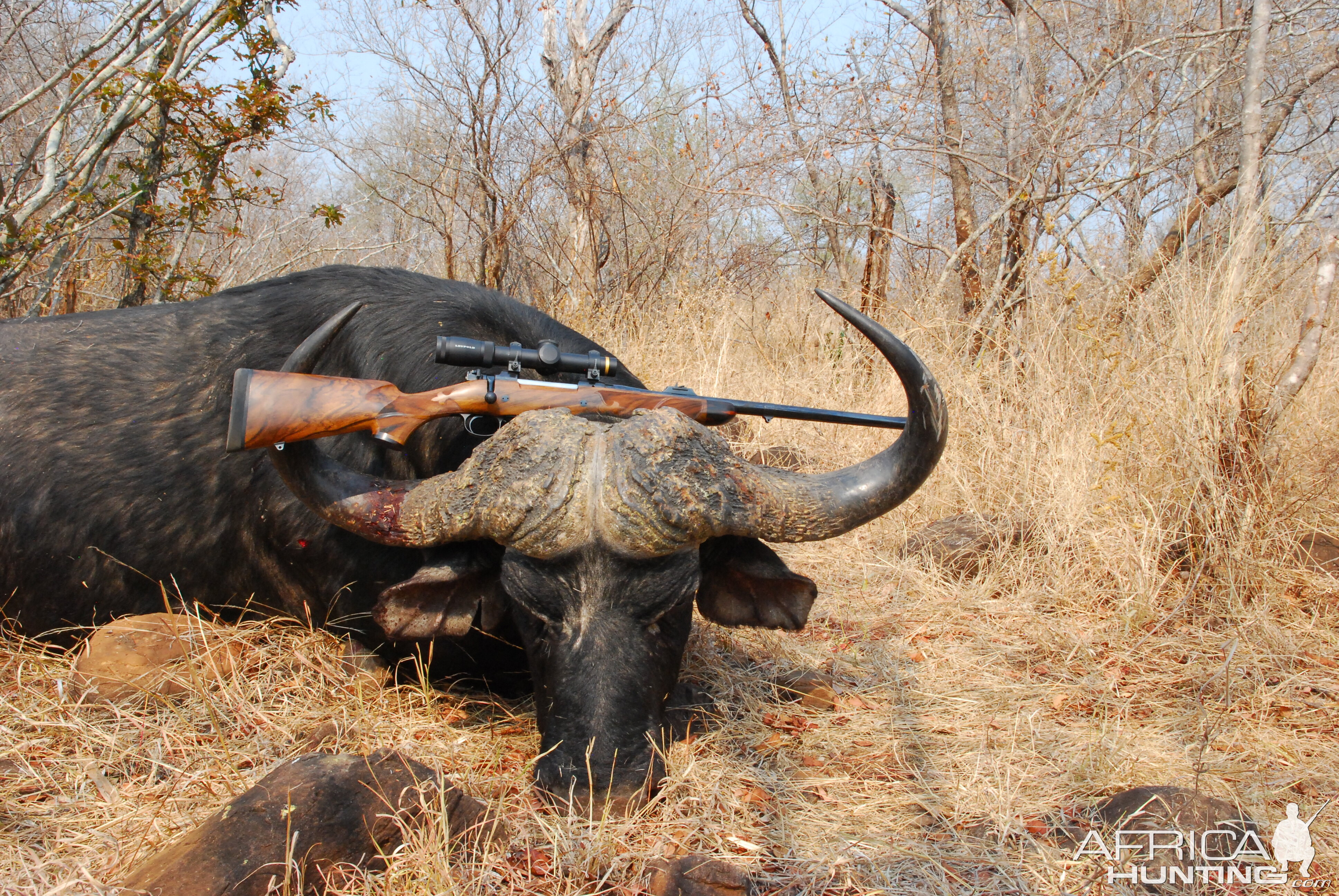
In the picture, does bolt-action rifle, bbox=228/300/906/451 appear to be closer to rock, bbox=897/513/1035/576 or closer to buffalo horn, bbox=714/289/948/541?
buffalo horn, bbox=714/289/948/541

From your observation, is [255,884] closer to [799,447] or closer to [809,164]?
[799,447]

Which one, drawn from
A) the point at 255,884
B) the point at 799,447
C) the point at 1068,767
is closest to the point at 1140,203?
the point at 799,447

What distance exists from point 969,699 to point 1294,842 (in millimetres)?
1181

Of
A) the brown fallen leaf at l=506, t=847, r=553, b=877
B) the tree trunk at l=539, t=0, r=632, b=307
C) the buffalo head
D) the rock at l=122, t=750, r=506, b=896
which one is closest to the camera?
the rock at l=122, t=750, r=506, b=896

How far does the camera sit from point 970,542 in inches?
190

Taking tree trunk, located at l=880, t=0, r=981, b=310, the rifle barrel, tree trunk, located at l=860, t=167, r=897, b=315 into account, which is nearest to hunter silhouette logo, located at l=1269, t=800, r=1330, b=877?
the rifle barrel

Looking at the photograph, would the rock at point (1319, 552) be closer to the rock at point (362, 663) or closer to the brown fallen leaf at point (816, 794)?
the brown fallen leaf at point (816, 794)

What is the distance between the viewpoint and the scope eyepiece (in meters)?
3.02

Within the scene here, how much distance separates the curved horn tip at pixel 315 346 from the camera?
8.35ft

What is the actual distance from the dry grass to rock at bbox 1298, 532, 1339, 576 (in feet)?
0.26

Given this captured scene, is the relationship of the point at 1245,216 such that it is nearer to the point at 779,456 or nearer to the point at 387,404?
the point at 779,456

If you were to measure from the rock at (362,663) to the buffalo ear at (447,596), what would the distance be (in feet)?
1.37

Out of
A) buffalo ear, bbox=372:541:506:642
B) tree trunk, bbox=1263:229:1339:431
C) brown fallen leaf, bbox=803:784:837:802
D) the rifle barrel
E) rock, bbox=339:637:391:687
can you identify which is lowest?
brown fallen leaf, bbox=803:784:837:802

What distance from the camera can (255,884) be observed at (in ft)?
6.05
